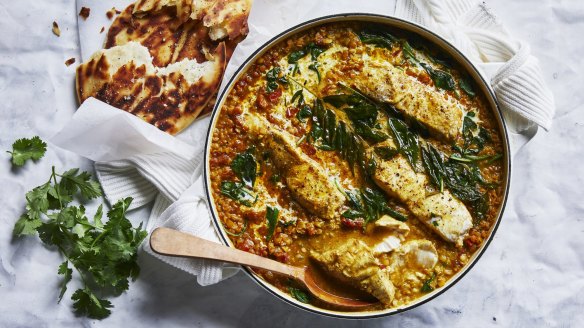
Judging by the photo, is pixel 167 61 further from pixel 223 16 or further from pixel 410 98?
pixel 410 98

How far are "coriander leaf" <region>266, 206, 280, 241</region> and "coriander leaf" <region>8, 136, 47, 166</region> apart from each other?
1.69 m

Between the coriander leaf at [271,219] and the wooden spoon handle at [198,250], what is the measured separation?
22 cm

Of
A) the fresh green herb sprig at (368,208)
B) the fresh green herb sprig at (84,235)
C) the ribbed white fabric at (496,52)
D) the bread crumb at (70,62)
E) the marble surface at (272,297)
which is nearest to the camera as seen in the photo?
the ribbed white fabric at (496,52)

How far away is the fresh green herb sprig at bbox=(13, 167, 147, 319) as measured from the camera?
4.18 metres

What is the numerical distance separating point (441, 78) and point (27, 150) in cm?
290

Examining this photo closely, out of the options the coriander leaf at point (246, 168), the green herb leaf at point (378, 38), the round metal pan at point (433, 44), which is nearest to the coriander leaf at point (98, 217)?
the round metal pan at point (433, 44)

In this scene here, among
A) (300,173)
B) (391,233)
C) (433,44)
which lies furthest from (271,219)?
(433,44)

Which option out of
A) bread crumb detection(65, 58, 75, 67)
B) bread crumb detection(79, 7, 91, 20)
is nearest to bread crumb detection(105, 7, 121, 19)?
bread crumb detection(79, 7, 91, 20)

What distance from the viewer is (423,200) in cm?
406

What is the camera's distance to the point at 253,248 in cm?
404

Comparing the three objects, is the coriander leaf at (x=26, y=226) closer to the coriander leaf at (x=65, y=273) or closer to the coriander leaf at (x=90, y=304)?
the coriander leaf at (x=65, y=273)

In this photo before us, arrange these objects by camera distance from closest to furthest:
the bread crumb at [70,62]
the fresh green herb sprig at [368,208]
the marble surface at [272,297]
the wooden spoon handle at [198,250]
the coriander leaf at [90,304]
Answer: the wooden spoon handle at [198,250]
the fresh green herb sprig at [368,208]
the coriander leaf at [90,304]
the marble surface at [272,297]
the bread crumb at [70,62]

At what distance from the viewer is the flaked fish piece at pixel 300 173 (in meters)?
4.01

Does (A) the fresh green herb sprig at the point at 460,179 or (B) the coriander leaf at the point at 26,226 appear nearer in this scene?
(A) the fresh green herb sprig at the point at 460,179
